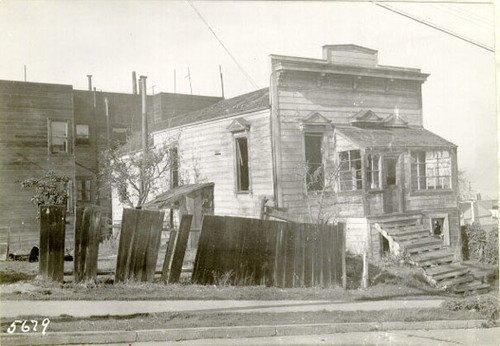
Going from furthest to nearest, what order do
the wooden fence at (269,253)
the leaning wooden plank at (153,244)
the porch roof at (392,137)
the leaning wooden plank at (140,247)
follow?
the porch roof at (392,137)
the wooden fence at (269,253)
the leaning wooden plank at (153,244)
the leaning wooden plank at (140,247)

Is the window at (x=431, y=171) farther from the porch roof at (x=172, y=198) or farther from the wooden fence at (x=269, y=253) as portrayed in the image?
the porch roof at (x=172, y=198)

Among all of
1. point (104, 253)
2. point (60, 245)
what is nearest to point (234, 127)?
point (104, 253)

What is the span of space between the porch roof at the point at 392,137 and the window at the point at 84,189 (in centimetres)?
1541

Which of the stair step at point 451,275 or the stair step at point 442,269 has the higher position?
the stair step at point 442,269

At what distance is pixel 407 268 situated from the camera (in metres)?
13.8

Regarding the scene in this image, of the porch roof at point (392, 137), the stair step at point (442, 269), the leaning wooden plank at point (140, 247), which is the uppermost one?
the porch roof at point (392, 137)

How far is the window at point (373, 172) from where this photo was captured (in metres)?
15.8

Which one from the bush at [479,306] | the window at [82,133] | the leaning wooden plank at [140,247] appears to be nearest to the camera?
the bush at [479,306]

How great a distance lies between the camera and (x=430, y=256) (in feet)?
42.8

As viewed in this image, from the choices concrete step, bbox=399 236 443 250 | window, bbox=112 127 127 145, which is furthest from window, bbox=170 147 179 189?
concrete step, bbox=399 236 443 250

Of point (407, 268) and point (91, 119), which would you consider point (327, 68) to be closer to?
point (407, 268)

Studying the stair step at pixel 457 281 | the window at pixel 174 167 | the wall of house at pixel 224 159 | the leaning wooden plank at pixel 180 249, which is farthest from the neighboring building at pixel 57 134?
the stair step at pixel 457 281

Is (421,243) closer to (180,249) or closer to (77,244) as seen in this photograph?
(180,249)

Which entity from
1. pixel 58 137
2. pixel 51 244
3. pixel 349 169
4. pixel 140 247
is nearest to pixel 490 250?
pixel 349 169
